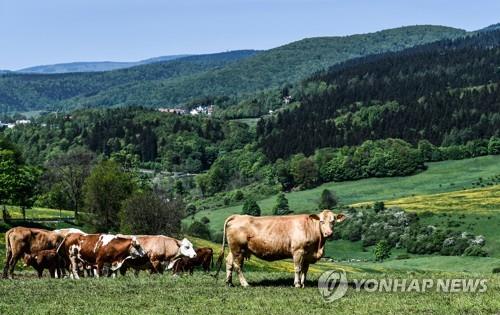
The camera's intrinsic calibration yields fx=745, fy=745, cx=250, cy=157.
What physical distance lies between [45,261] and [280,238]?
1172 centimetres

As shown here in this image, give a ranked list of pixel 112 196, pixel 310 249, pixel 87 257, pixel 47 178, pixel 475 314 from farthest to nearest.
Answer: pixel 47 178 < pixel 112 196 < pixel 87 257 < pixel 310 249 < pixel 475 314

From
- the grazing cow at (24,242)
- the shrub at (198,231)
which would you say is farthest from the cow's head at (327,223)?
the shrub at (198,231)

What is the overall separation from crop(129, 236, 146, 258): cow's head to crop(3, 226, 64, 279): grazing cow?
4.25 metres

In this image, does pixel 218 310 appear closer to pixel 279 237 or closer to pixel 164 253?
pixel 279 237

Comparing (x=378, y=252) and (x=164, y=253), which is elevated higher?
(x=164, y=253)

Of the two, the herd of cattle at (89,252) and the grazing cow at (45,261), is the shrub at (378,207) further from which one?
the grazing cow at (45,261)

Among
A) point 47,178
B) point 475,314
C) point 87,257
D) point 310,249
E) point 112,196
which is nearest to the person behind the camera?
point 475,314

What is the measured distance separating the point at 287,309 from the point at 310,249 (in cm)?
619

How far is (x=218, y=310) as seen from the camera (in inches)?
884

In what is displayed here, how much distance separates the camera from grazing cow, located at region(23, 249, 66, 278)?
33.6 meters

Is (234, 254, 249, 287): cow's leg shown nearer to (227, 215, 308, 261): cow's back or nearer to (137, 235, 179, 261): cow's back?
(227, 215, 308, 261): cow's back

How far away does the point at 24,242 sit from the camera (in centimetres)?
3353

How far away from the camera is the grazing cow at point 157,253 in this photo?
3306cm

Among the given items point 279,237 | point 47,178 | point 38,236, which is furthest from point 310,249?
point 47,178
